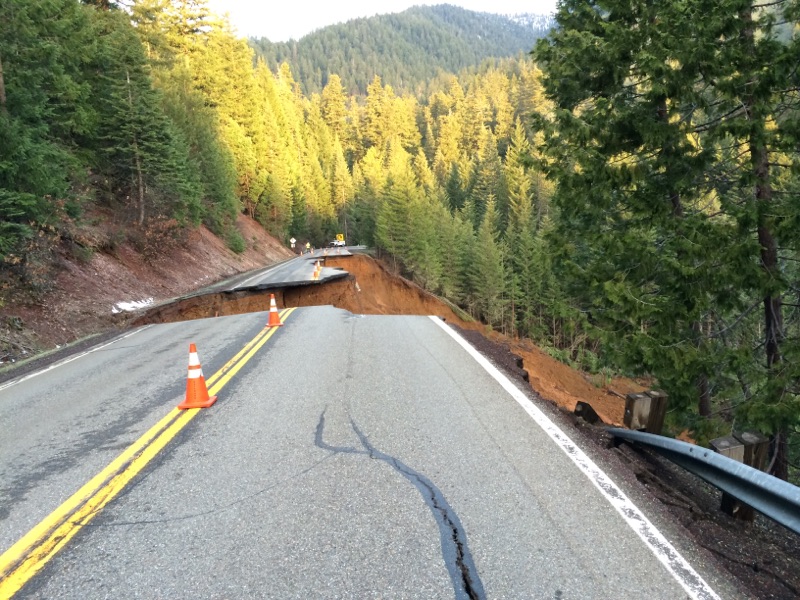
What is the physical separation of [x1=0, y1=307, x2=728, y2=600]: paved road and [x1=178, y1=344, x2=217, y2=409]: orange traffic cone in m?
0.22

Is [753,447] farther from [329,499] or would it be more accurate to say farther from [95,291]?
[95,291]

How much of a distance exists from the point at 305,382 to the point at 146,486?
282 centimetres

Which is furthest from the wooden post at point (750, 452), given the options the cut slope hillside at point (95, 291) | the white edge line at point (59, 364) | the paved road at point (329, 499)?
the cut slope hillside at point (95, 291)

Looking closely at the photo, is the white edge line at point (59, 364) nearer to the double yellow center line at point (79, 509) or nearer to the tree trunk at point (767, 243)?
the double yellow center line at point (79, 509)

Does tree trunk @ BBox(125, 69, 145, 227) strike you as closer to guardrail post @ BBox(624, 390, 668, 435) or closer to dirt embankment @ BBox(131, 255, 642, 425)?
dirt embankment @ BBox(131, 255, 642, 425)

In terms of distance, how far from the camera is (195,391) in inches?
224

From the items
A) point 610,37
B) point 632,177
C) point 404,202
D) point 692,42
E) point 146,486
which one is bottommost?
point 146,486

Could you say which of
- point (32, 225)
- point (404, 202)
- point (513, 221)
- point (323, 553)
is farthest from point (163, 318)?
point (513, 221)

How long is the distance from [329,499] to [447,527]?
0.90m

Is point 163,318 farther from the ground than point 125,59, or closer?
closer

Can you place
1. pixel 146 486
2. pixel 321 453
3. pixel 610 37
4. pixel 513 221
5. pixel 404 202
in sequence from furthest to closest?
pixel 513 221 < pixel 404 202 < pixel 610 37 < pixel 321 453 < pixel 146 486

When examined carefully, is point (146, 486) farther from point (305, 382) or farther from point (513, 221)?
point (513, 221)

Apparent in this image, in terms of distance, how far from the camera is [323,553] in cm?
284

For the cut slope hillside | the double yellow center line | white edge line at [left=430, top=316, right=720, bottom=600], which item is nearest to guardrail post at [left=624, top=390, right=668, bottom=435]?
white edge line at [left=430, top=316, right=720, bottom=600]
